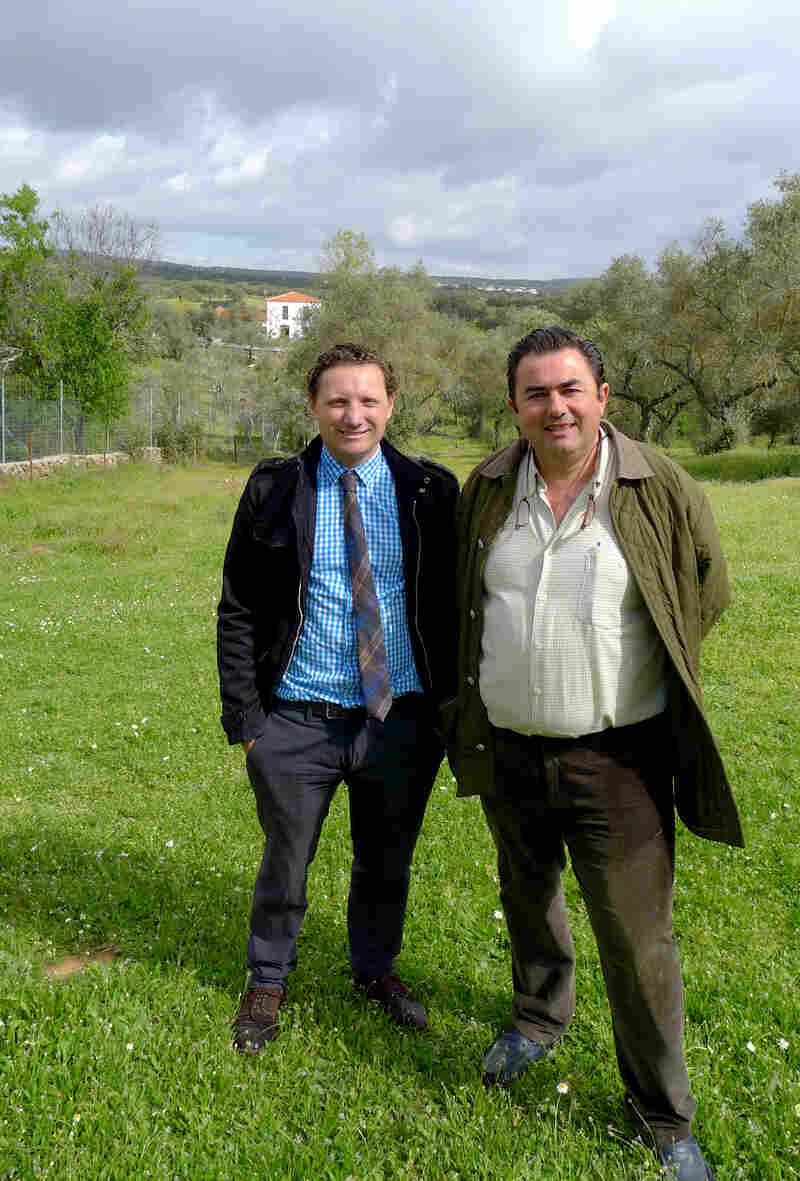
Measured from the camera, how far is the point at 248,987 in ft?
12.3

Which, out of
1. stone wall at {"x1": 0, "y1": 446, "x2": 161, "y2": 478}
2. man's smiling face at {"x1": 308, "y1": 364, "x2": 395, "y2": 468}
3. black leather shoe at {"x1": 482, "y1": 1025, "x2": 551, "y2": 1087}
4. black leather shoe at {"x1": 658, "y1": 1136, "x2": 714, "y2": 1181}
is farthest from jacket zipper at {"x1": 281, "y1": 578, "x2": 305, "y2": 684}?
stone wall at {"x1": 0, "y1": 446, "x2": 161, "y2": 478}

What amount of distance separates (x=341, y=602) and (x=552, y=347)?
123cm

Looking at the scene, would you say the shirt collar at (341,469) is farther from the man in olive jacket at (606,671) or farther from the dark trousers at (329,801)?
the dark trousers at (329,801)

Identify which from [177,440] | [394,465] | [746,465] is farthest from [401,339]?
[394,465]

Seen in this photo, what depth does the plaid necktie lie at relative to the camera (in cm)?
339

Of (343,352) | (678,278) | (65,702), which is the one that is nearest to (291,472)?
(343,352)

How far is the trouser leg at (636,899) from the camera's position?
2945 millimetres

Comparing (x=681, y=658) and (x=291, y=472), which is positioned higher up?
(x=291, y=472)

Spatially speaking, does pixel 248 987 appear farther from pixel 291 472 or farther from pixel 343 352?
pixel 343 352

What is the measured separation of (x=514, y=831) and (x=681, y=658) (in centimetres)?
92

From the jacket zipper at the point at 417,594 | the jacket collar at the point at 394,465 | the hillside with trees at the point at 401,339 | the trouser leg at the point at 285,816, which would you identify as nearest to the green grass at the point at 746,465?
the hillside with trees at the point at 401,339

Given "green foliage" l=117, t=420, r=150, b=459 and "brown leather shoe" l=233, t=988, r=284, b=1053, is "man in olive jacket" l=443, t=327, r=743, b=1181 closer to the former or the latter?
"brown leather shoe" l=233, t=988, r=284, b=1053

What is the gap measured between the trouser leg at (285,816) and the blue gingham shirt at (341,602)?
0.51 ft

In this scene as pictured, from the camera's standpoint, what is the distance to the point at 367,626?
341 centimetres
